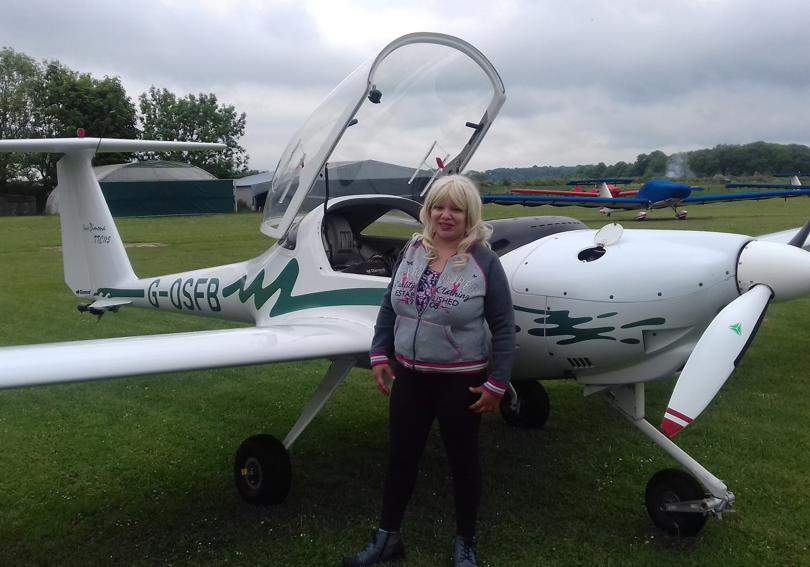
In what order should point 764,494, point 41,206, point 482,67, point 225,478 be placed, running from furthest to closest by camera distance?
point 41,206, point 482,67, point 225,478, point 764,494

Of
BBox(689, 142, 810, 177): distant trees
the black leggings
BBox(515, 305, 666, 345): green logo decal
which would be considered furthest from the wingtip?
BBox(689, 142, 810, 177): distant trees

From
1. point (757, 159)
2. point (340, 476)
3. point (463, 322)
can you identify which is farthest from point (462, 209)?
point (757, 159)

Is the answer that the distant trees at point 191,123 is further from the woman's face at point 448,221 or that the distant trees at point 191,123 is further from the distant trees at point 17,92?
the woman's face at point 448,221

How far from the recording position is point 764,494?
3.64 meters

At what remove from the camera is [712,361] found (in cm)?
246

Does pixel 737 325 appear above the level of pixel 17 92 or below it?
below

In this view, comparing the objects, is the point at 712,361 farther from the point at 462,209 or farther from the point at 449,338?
the point at 462,209

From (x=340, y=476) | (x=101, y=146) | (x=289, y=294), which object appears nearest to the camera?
(x=340, y=476)

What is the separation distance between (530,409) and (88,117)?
181 feet

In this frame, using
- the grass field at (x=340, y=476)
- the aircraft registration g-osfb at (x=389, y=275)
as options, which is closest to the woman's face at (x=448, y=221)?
the aircraft registration g-osfb at (x=389, y=275)

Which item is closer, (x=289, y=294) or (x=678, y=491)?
(x=678, y=491)

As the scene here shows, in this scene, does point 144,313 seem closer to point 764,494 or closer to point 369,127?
point 369,127

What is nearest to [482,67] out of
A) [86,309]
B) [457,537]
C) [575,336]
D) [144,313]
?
[575,336]

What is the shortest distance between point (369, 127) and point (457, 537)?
2.53m
